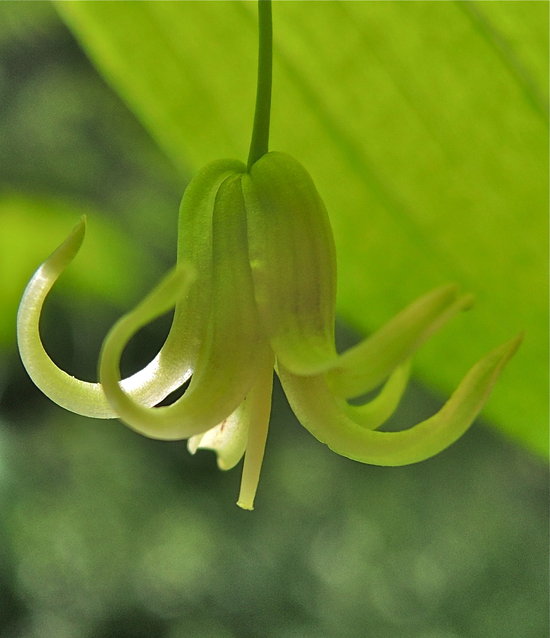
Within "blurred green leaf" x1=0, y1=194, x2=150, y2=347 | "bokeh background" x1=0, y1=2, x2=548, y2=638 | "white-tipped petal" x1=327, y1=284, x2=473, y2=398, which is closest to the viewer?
"white-tipped petal" x1=327, y1=284, x2=473, y2=398

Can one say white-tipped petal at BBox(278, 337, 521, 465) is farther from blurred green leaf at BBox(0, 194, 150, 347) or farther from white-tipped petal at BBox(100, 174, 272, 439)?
blurred green leaf at BBox(0, 194, 150, 347)

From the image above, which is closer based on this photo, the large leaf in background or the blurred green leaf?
the large leaf in background

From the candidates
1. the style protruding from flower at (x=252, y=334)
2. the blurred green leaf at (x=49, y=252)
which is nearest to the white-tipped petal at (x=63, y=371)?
the style protruding from flower at (x=252, y=334)

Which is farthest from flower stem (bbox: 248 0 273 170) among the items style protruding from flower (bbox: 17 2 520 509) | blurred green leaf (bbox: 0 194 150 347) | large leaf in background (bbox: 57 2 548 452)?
blurred green leaf (bbox: 0 194 150 347)

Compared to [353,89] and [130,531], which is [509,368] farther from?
[130,531]

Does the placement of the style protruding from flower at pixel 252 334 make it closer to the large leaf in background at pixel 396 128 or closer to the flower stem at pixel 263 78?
the flower stem at pixel 263 78

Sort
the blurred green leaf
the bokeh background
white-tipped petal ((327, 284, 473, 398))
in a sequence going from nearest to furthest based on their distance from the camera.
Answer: white-tipped petal ((327, 284, 473, 398)), the blurred green leaf, the bokeh background

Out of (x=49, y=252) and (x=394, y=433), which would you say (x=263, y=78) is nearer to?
(x=394, y=433)
